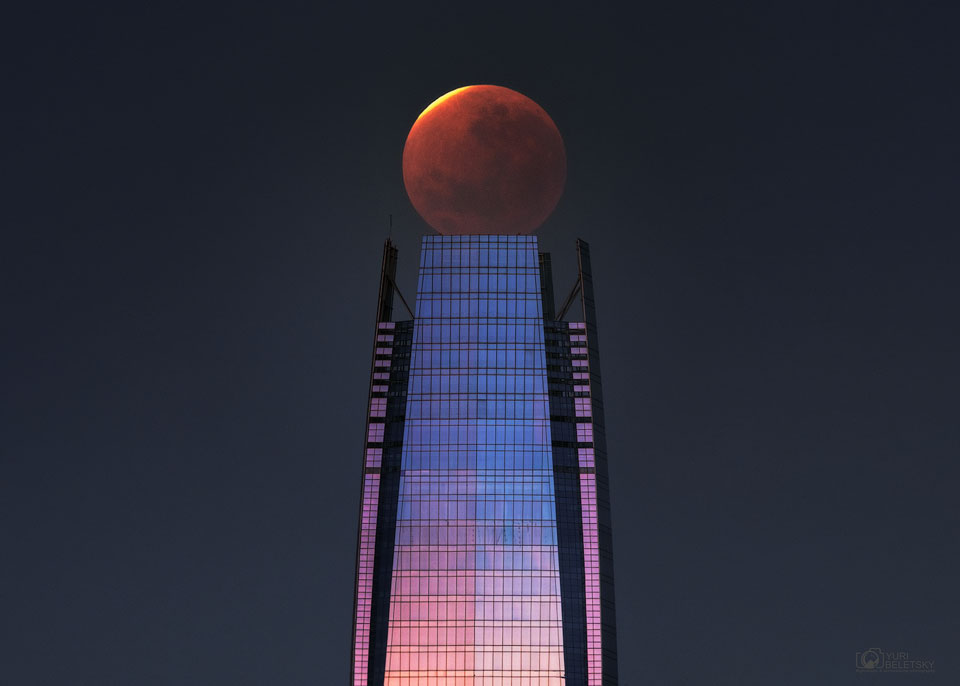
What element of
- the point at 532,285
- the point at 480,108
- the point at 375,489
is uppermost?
the point at 480,108

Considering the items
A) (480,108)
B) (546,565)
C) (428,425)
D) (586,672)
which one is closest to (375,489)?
(428,425)

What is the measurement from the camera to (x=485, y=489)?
52.9 m

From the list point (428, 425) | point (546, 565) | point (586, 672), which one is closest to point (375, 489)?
point (428, 425)

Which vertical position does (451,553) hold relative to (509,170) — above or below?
below

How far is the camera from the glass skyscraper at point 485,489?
51469 millimetres

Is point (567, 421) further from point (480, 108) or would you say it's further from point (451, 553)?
point (480, 108)

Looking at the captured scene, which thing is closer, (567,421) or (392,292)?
(567,421)

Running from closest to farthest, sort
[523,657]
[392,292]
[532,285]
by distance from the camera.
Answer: [523,657] < [532,285] < [392,292]

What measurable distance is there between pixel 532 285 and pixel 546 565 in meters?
12.2

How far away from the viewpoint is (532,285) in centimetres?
5553

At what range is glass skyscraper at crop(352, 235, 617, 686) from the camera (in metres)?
51.5

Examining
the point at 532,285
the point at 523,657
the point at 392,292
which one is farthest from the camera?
the point at 392,292

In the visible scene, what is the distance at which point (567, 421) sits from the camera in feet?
177

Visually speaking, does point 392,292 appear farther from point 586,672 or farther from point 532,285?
point 586,672
